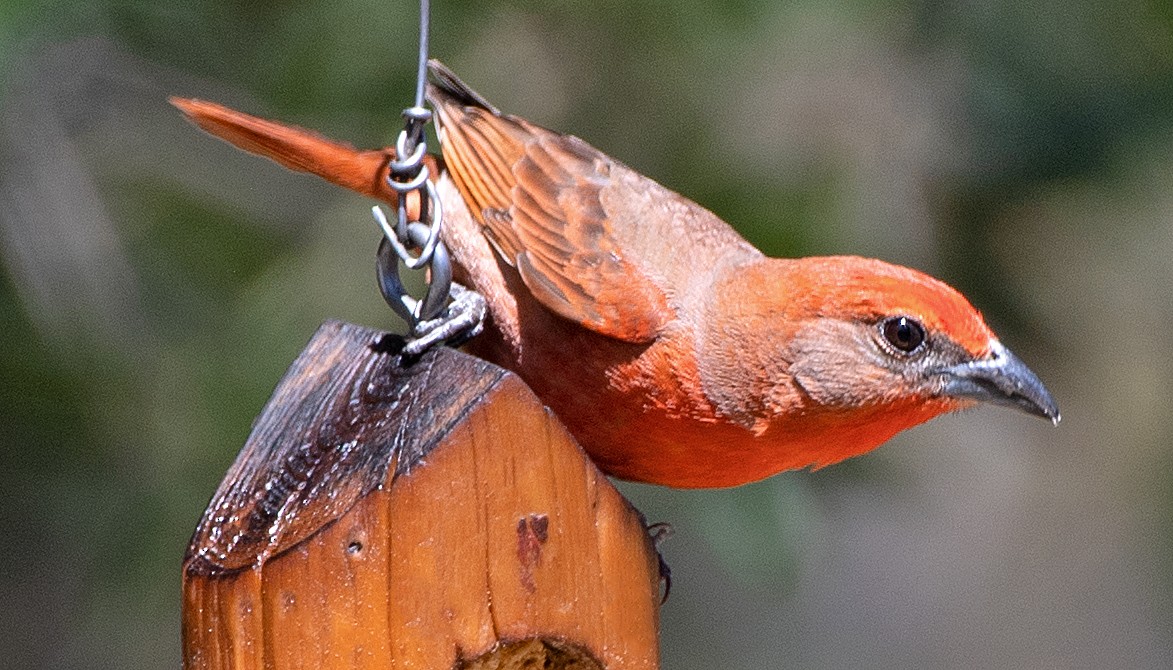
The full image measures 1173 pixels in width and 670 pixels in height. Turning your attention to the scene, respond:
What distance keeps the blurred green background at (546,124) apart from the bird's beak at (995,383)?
1655 millimetres

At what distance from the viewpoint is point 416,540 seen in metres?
2.45

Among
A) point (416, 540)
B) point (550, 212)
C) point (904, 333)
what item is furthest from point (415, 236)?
point (904, 333)

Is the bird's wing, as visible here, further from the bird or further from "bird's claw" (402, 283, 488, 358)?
"bird's claw" (402, 283, 488, 358)

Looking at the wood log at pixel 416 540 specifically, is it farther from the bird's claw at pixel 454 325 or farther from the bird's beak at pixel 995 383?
the bird's beak at pixel 995 383

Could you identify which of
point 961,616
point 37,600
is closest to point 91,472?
point 37,600

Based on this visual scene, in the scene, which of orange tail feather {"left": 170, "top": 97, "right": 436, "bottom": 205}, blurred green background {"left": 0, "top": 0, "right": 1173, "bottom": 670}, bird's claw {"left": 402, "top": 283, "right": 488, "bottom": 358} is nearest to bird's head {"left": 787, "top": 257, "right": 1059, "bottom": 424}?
bird's claw {"left": 402, "top": 283, "right": 488, "bottom": 358}

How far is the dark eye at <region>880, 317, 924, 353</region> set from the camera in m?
3.39

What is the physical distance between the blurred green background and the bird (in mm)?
1358

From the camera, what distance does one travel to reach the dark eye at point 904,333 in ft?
11.1

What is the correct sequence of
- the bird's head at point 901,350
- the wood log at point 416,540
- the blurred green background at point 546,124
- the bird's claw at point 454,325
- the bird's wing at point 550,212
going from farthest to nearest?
the blurred green background at point 546,124 < the bird's wing at point 550,212 < the bird's head at point 901,350 < the bird's claw at point 454,325 < the wood log at point 416,540

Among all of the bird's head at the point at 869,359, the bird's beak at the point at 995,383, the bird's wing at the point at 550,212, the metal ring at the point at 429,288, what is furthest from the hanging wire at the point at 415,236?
the bird's beak at the point at 995,383

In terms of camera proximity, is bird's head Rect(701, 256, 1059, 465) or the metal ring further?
bird's head Rect(701, 256, 1059, 465)

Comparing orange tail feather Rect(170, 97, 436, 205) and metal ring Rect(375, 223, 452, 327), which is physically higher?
orange tail feather Rect(170, 97, 436, 205)

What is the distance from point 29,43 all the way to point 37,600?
2.91m
